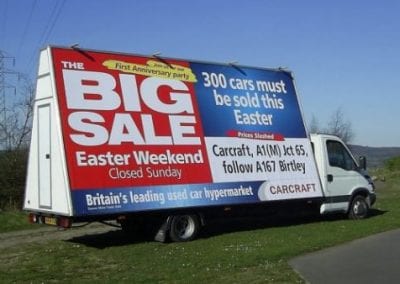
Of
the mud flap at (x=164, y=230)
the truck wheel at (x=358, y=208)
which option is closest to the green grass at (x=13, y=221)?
the mud flap at (x=164, y=230)

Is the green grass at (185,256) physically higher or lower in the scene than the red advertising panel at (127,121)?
lower

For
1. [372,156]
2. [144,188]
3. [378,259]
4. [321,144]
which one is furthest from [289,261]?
[372,156]

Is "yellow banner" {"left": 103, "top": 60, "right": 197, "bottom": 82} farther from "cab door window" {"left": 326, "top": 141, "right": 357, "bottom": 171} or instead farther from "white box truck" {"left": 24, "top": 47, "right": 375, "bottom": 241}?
"cab door window" {"left": 326, "top": 141, "right": 357, "bottom": 171}

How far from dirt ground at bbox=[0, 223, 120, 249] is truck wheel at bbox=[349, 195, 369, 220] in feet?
20.7

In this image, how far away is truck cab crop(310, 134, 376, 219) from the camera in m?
17.2

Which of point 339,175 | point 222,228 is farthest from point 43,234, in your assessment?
point 339,175

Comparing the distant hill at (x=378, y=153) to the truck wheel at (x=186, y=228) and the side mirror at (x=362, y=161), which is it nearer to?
the side mirror at (x=362, y=161)

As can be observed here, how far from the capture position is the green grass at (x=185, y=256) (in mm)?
10102

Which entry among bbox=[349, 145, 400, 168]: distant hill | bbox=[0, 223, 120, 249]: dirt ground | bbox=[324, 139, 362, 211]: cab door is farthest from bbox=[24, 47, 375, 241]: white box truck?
bbox=[349, 145, 400, 168]: distant hill

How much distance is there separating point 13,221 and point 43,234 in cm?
265

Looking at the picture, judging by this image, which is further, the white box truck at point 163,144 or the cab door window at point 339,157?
the cab door window at point 339,157

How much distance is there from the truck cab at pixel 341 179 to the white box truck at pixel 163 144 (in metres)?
0.14

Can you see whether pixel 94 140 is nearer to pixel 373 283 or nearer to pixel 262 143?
pixel 262 143

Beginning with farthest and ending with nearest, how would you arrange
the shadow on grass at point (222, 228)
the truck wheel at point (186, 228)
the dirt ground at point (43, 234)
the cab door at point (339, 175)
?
the cab door at point (339, 175)
the dirt ground at point (43, 234)
the shadow on grass at point (222, 228)
the truck wheel at point (186, 228)
